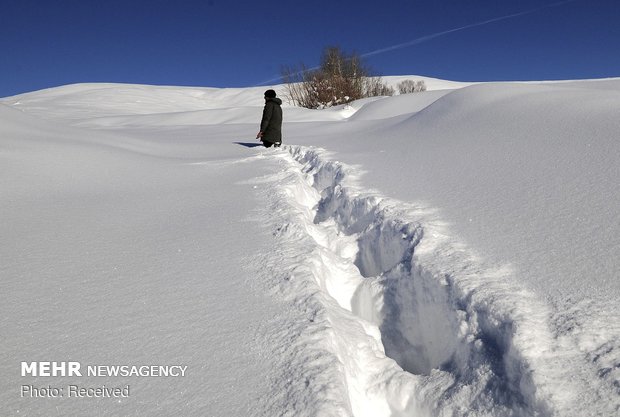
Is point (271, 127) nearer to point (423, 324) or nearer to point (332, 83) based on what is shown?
point (423, 324)

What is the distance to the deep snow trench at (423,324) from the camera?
1.10m

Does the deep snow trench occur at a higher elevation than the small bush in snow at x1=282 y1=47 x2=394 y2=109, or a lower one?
lower

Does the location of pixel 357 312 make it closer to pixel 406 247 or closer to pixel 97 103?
pixel 406 247

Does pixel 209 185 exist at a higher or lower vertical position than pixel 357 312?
higher

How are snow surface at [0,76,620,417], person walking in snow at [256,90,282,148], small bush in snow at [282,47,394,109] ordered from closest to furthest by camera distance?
snow surface at [0,76,620,417], person walking in snow at [256,90,282,148], small bush in snow at [282,47,394,109]

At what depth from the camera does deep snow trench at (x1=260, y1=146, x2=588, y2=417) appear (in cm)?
110

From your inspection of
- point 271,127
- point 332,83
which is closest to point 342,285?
point 271,127

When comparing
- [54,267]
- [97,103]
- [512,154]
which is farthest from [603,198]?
[97,103]

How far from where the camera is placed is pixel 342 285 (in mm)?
2000

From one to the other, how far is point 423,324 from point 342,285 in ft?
1.54

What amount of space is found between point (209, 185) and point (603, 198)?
2.84m

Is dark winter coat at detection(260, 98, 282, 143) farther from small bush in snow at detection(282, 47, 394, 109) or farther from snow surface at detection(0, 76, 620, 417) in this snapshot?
small bush in snow at detection(282, 47, 394, 109)

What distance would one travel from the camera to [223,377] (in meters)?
1.15

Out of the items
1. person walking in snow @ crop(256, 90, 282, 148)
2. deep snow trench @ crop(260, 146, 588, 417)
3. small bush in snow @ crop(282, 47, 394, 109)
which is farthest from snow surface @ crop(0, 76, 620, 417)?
small bush in snow @ crop(282, 47, 394, 109)
